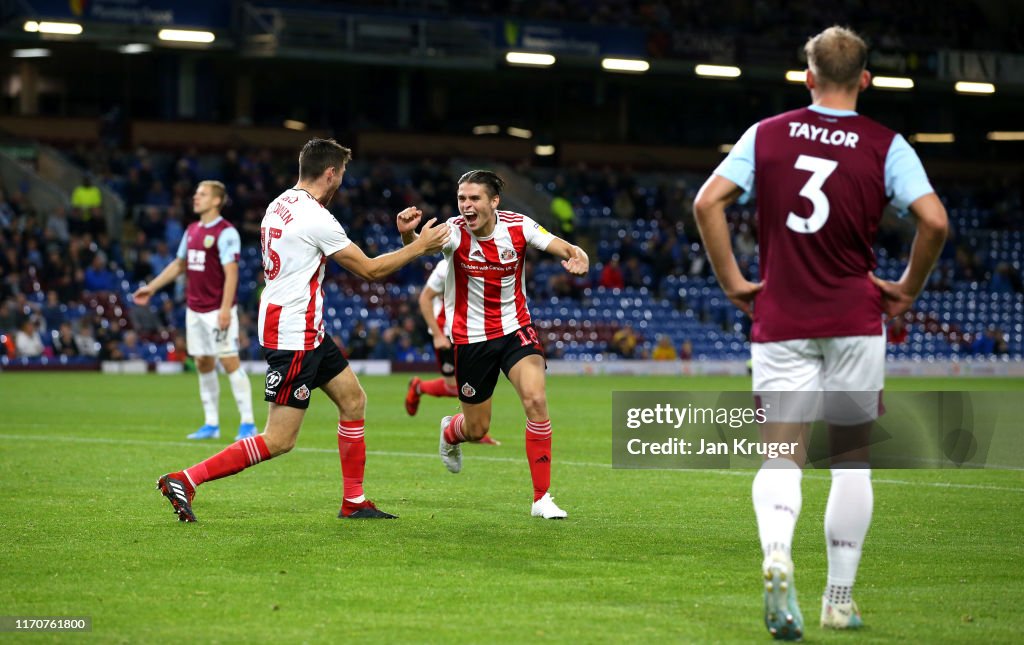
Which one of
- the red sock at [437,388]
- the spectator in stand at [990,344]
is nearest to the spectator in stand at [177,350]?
the red sock at [437,388]

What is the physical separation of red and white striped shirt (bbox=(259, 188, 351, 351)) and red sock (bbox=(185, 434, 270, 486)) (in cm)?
63

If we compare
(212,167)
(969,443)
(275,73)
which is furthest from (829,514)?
(275,73)

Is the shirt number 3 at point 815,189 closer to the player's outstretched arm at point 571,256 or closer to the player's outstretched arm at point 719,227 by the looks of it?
the player's outstretched arm at point 719,227

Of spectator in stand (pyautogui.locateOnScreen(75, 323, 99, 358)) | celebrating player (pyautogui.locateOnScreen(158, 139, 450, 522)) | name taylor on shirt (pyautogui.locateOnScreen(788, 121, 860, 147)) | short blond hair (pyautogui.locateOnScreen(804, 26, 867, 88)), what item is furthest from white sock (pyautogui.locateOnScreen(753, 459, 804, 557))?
spectator in stand (pyautogui.locateOnScreen(75, 323, 99, 358))

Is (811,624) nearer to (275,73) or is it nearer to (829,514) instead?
(829,514)

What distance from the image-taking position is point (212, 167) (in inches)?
1545

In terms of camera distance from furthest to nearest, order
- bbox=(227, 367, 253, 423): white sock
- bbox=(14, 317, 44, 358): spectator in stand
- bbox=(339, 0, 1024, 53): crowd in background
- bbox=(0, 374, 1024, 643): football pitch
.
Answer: bbox=(339, 0, 1024, 53): crowd in background, bbox=(14, 317, 44, 358): spectator in stand, bbox=(227, 367, 253, 423): white sock, bbox=(0, 374, 1024, 643): football pitch

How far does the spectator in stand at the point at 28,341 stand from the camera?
1208 inches

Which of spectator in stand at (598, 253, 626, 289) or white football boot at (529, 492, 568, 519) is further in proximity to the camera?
spectator in stand at (598, 253, 626, 289)

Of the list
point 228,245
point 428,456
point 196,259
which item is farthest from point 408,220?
point 196,259

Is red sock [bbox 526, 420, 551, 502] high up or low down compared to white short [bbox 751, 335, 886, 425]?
down

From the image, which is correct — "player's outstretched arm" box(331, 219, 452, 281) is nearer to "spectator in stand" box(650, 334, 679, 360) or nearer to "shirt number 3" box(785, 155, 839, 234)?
"shirt number 3" box(785, 155, 839, 234)

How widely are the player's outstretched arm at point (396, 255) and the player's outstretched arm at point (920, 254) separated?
3172 mm

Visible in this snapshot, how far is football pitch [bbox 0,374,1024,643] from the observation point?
6.02 metres
